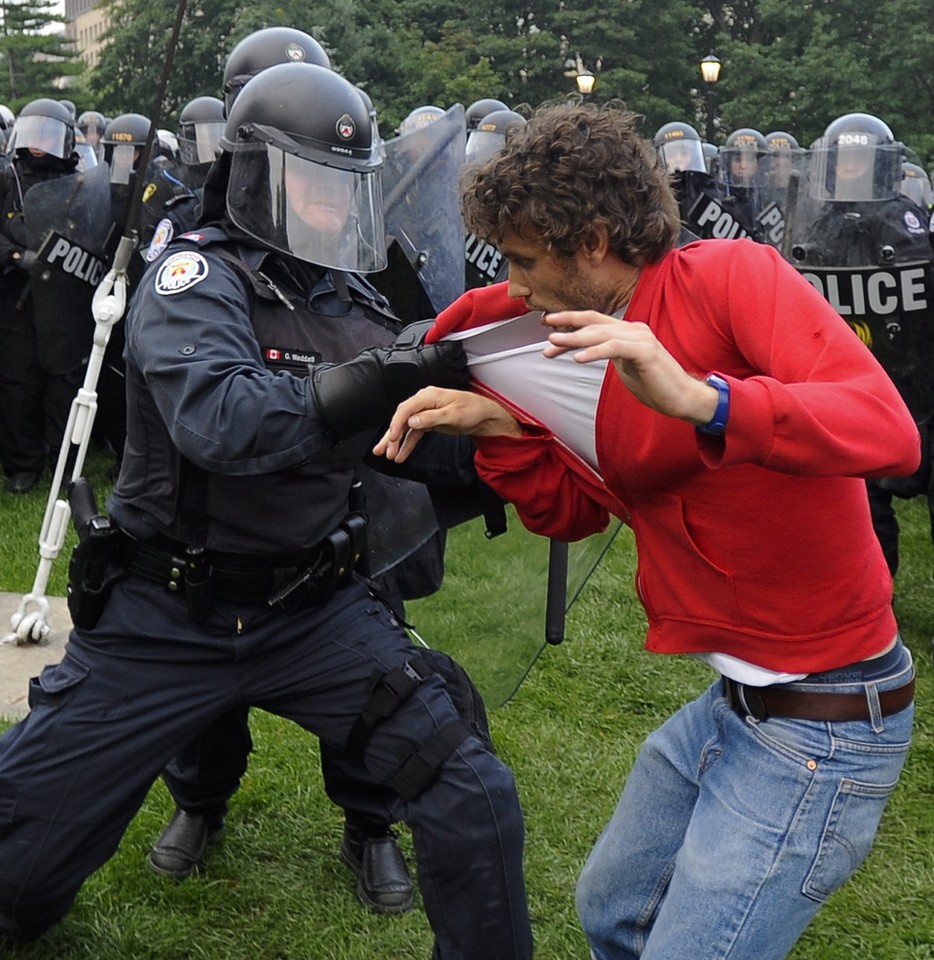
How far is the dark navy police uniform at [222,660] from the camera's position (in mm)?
2652

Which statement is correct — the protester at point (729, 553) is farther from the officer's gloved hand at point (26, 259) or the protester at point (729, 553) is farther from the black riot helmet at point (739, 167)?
the black riot helmet at point (739, 167)

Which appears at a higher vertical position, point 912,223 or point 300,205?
point 300,205

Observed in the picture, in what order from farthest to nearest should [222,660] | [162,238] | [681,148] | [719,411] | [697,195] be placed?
[681,148] → [697,195] → [162,238] → [222,660] → [719,411]

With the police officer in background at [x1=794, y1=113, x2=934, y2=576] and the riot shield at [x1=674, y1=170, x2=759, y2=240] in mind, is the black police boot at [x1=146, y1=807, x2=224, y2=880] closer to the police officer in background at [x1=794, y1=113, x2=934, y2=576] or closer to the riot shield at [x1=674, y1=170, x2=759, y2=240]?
the police officer in background at [x1=794, y1=113, x2=934, y2=576]

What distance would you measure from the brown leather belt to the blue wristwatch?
564 millimetres

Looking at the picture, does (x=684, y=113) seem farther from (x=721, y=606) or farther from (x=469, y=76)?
(x=721, y=606)

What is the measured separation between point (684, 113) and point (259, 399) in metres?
34.5

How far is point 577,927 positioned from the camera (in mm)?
3504

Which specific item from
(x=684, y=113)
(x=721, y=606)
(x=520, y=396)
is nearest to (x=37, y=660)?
(x=520, y=396)

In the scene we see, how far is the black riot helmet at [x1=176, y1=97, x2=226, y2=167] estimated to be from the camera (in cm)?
899

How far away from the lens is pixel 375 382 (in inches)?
96.7

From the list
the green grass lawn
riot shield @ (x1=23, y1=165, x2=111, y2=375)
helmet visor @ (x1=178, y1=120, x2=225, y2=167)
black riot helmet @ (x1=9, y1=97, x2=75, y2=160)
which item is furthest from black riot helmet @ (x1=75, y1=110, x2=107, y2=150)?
the green grass lawn

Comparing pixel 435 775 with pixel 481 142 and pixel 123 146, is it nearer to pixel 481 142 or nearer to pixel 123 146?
pixel 481 142

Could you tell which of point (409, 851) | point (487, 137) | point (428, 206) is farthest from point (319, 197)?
point (487, 137)
